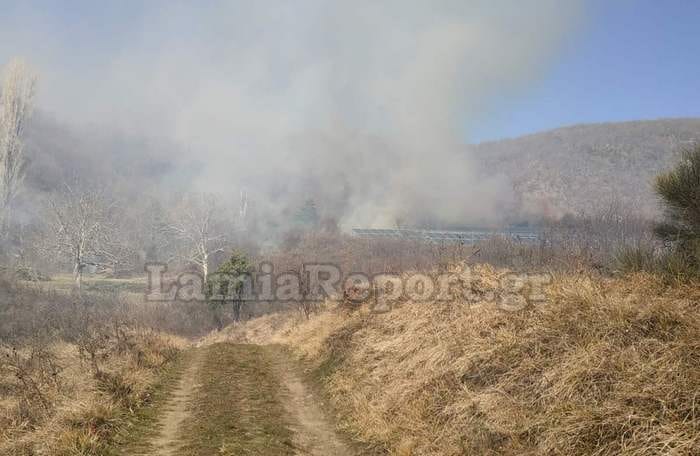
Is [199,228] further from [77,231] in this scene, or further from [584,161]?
[584,161]

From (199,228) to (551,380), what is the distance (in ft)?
166

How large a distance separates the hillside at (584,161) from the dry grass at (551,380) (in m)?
68.1

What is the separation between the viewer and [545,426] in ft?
18.1

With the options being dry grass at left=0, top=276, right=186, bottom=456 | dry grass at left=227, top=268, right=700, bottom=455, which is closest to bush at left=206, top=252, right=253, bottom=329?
dry grass at left=0, top=276, right=186, bottom=456

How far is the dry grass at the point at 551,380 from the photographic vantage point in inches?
195

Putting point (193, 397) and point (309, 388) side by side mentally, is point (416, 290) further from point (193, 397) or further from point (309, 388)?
point (193, 397)

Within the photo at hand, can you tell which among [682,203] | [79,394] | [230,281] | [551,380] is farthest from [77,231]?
[551,380]

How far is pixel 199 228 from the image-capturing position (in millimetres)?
53719

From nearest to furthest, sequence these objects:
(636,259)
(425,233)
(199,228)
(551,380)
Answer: (551,380), (636,259), (199,228), (425,233)

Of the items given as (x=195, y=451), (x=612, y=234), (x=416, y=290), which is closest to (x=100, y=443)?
(x=195, y=451)

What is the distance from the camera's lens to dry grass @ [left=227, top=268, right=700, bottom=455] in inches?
195

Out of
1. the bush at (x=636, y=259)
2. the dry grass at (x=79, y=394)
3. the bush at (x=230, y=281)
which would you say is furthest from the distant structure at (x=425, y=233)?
the bush at (x=636, y=259)

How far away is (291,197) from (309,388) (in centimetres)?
6322

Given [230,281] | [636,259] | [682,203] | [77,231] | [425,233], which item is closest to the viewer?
[636,259]
